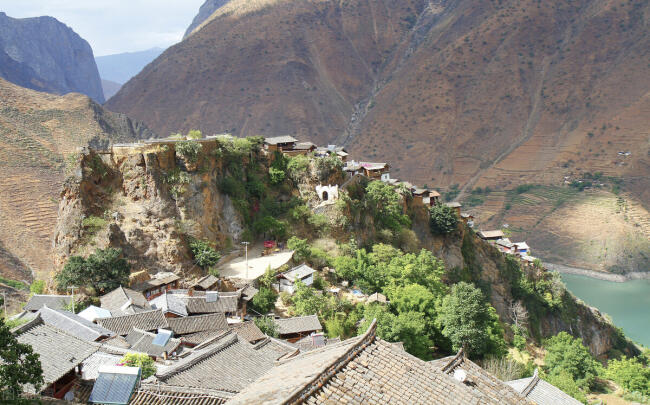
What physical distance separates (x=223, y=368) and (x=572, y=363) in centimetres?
2355

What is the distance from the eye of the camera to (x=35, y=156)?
196ft

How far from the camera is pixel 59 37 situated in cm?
14738

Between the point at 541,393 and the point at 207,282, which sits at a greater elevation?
the point at 207,282

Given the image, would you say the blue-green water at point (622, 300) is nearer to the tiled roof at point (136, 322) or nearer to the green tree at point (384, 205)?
the green tree at point (384, 205)

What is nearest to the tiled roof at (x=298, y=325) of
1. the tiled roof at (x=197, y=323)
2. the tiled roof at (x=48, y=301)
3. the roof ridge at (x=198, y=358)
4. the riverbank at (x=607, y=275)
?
the tiled roof at (x=197, y=323)

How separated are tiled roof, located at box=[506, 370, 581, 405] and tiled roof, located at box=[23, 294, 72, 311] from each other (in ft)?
60.9

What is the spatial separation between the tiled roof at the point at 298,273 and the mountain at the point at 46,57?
105662 mm

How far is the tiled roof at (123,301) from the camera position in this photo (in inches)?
872

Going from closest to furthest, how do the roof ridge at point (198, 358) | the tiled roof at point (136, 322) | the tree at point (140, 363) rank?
the roof ridge at point (198, 358)
the tree at point (140, 363)
the tiled roof at point (136, 322)

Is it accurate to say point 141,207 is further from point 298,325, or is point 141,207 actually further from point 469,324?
point 469,324

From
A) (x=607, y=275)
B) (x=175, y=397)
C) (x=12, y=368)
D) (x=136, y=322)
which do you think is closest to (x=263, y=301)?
(x=136, y=322)

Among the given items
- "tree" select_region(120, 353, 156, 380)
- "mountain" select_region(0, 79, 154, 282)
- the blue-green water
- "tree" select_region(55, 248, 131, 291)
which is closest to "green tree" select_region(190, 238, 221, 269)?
"tree" select_region(55, 248, 131, 291)

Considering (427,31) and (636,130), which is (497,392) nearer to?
(636,130)

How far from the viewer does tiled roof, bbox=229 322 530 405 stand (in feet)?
21.8
